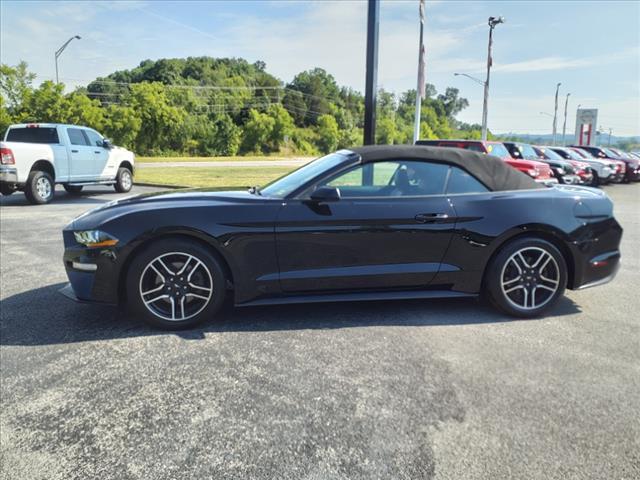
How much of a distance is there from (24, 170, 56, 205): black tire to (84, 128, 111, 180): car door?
1.48m

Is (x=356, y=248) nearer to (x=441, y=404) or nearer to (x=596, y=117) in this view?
(x=441, y=404)

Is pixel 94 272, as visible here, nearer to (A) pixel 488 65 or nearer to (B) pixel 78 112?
(A) pixel 488 65

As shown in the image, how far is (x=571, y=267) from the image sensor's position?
4.20m

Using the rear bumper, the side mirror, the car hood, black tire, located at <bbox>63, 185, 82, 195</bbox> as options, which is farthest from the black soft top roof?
black tire, located at <bbox>63, 185, 82, 195</bbox>

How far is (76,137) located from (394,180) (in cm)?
1107

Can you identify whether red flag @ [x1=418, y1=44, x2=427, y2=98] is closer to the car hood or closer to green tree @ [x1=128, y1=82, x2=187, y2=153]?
the car hood

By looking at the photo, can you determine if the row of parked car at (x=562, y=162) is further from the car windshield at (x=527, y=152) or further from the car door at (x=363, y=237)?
the car door at (x=363, y=237)

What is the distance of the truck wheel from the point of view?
1404 cm

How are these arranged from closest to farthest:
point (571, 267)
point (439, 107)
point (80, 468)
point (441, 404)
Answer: point (80, 468), point (441, 404), point (571, 267), point (439, 107)

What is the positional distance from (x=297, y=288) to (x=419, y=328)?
3.35 feet

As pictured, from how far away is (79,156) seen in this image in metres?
12.4

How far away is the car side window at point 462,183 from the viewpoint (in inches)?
160

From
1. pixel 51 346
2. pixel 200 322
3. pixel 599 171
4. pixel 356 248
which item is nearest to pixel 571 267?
pixel 356 248

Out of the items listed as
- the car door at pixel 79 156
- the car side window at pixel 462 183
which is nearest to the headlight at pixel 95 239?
the car side window at pixel 462 183
